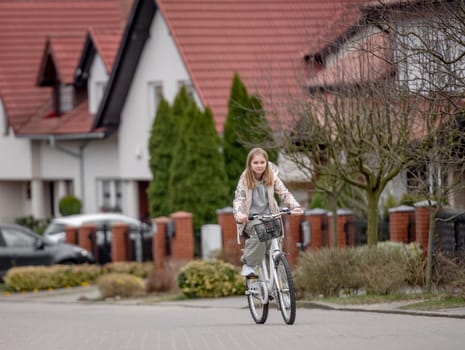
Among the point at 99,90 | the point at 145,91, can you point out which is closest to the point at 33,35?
the point at 99,90

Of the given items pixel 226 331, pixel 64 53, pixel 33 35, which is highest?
pixel 33 35

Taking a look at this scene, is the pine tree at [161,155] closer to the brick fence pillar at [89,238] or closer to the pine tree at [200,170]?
the brick fence pillar at [89,238]

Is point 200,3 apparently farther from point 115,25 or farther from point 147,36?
point 115,25

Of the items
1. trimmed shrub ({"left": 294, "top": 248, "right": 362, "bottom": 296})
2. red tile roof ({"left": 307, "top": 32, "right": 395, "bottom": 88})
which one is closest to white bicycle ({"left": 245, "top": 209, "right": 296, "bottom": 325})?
red tile roof ({"left": 307, "top": 32, "right": 395, "bottom": 88})

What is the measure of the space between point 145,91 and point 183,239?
10.4m

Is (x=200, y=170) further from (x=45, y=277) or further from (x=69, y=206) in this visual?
(x=69, y=206)

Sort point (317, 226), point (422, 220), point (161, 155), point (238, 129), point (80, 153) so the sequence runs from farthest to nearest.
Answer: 1. point (80, 153)
2. point (161, 155)
3. point (238, 129)
4. point (317, 226)
5. point (422, 220)

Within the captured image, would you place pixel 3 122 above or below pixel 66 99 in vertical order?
below

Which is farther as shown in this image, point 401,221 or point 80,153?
point 80,153

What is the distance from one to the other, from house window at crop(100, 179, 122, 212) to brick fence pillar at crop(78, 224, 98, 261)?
10.2 m

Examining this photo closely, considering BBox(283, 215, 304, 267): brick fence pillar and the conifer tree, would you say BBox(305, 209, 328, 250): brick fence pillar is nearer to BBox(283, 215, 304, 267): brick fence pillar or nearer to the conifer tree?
BBox(283, 215, 304, 267): brick fence pillar

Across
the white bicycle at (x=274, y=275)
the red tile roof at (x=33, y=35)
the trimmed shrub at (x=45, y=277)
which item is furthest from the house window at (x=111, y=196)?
the white bicycle at (x=274, y=275)

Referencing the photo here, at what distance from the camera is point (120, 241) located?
3158 centimetres

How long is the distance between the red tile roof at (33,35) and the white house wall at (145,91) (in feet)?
13.1
